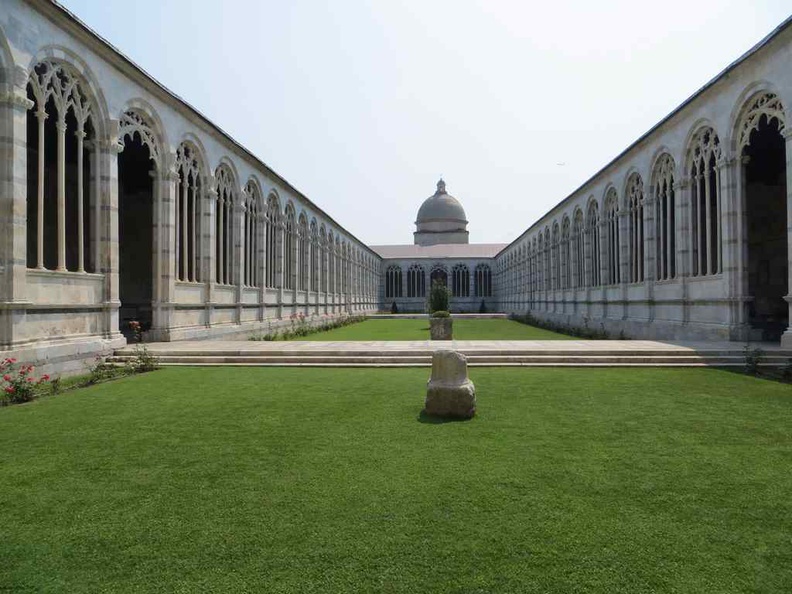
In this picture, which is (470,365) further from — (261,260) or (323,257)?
(323,257)

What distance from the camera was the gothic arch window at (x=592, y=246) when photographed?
30.1 m

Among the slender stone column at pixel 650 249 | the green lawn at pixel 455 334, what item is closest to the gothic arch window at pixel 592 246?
the green lawn at pixel 455 334

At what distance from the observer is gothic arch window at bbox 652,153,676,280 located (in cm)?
2086

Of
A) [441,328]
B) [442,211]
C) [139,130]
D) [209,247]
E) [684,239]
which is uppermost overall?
[442,211]

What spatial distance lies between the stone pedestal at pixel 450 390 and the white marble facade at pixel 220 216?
8.81 m

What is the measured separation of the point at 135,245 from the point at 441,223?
60.1 m

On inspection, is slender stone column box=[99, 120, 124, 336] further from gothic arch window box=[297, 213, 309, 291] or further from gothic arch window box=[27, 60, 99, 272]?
gothic arch window box=[297, 213, 309, 291]

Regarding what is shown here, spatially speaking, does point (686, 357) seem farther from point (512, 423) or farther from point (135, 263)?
point (135, 263)

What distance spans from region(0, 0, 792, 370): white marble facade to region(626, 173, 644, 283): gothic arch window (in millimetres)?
100

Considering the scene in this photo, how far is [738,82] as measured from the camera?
53.1 ft

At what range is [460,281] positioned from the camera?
68500mm

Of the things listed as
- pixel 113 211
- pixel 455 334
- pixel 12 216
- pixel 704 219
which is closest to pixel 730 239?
pixel 704 219

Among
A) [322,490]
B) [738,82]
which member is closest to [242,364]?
[322,490]

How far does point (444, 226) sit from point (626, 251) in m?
55.2
